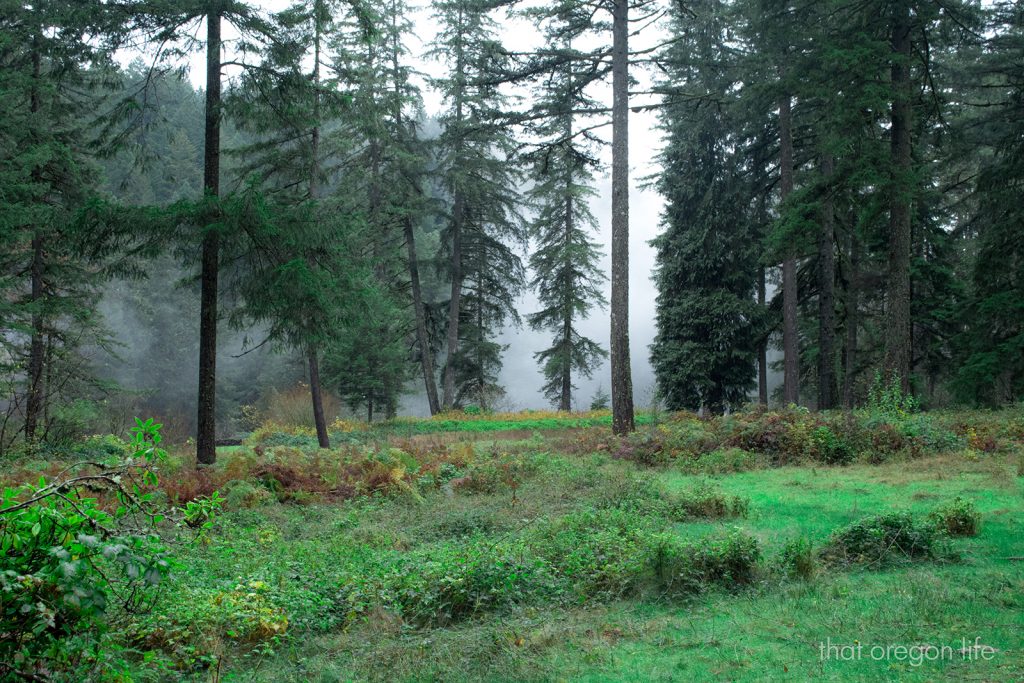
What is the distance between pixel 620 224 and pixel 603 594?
10766 mm

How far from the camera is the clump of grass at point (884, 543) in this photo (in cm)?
555

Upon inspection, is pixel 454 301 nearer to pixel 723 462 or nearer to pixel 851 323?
pixel 851 323

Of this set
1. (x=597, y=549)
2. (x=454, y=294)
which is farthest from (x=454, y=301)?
(x=597, y=549)

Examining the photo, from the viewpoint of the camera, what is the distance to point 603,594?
524cm

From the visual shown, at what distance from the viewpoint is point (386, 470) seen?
36.3ft

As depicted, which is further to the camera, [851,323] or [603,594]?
[851,323]

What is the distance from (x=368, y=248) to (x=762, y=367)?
55.0ft

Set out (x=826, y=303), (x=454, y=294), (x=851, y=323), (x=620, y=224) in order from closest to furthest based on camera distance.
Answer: (x=620, y=224), (x=826, y=303), (x=851, y=323), (x=454, y=294)

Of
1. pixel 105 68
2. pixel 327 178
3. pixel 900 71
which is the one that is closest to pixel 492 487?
pixel 105 68

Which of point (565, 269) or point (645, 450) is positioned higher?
point (565, 269)

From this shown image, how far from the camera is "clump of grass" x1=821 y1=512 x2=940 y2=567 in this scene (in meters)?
5.55

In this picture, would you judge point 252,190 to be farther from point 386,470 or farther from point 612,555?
point 612,555

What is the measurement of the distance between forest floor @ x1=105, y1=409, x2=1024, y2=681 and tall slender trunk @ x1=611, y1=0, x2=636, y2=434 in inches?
246

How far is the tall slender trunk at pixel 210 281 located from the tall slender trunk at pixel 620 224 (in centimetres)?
794
